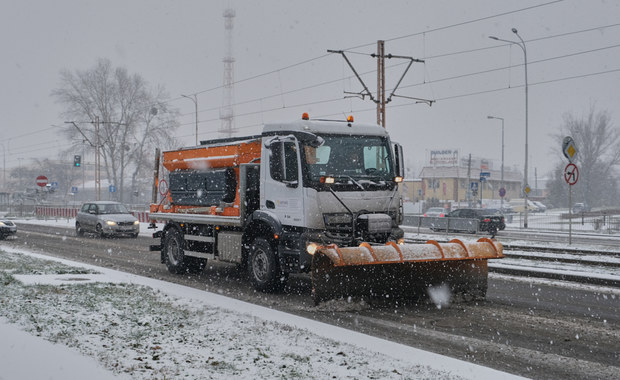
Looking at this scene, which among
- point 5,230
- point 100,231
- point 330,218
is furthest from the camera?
point 100,231

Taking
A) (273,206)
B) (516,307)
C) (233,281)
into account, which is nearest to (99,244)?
(233,281)

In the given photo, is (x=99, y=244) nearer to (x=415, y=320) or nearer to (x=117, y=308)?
(x=117, y=308)

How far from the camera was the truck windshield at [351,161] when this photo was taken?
31.8ft

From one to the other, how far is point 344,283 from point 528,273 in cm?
619

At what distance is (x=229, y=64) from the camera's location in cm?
10544

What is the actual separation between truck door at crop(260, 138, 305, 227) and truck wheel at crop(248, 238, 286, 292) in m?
0.68

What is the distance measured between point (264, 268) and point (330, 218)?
5.68 feet

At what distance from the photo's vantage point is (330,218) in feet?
31.8

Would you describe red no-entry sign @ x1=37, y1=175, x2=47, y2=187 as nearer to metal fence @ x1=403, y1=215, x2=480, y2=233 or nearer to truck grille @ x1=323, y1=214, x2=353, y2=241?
metal fence @ x1=403, y1=215, x2=480, y2=233

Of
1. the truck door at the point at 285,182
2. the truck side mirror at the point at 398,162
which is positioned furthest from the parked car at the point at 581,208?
the truck door at the point at 285,182

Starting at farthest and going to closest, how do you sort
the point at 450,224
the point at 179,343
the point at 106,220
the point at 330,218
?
the point at 450,224, the point at 106,220, the point at 330,218, the point at 179,343

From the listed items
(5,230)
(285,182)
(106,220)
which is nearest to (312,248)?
(285,182)

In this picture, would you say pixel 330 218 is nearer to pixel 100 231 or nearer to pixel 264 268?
pixel 264 268

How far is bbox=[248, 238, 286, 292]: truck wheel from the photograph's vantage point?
10.3m
